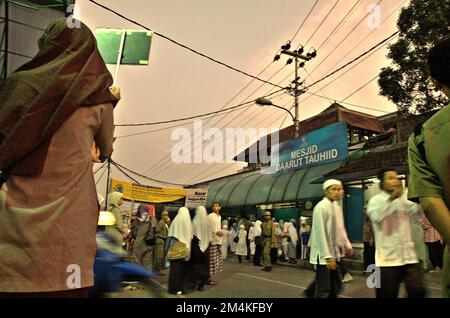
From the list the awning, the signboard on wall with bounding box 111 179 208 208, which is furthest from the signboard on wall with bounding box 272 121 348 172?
the signboard on wall with bounding box 111 179 208 208

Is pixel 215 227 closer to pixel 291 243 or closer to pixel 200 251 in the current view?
pixel 200 251

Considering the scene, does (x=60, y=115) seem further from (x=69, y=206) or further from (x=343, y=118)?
(x=343, y=118)

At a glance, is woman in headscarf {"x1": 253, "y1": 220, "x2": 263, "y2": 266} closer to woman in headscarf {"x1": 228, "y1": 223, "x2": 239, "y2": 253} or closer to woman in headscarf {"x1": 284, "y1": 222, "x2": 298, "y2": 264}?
woman in headscarf {"x1": 284, "y1": 222, "x2": 298, "y2": 264}

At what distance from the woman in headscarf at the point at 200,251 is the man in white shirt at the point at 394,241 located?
4.16 metres

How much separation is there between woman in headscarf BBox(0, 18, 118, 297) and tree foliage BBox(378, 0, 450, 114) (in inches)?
443

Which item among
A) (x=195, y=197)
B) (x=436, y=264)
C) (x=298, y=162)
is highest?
(x=298, y=162)

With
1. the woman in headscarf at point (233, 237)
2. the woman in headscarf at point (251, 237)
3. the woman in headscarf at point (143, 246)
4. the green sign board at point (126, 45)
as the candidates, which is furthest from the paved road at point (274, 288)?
the woman in headscarf at point (233, 237)

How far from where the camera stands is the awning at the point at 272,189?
16.2m

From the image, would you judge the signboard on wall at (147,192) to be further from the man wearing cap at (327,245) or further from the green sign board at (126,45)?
the green sign board at (126,45)

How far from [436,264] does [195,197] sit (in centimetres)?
1075

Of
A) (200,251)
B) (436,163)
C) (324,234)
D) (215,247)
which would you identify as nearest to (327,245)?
(324,234)

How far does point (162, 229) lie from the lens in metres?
11.2
